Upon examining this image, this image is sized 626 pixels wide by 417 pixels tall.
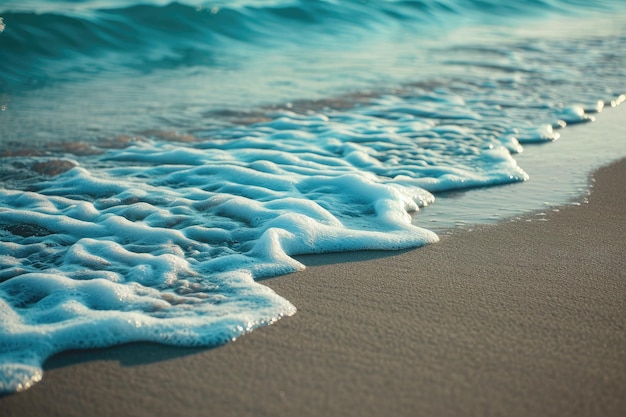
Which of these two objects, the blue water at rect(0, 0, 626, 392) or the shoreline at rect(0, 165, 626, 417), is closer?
the shoreline at rect(0, 165, 626, 417)

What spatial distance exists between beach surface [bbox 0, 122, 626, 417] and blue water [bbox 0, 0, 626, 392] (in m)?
0.13

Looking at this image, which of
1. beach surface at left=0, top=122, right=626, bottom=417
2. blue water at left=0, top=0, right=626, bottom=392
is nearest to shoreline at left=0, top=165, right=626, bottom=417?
beach surface at left=0, top=122, right=626, bottom=417

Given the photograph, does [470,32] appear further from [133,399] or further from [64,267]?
[133,399]

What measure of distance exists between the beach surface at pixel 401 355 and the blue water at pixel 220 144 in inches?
5.1

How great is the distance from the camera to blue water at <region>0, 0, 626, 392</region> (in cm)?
248

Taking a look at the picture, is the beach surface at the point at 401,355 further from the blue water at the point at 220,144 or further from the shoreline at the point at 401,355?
the blue water at the point at 220,144

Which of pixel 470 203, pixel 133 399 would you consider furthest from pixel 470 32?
pixel 133 399

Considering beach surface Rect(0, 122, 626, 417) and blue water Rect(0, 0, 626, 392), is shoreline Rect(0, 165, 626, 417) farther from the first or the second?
blue water Rect(0, 0, 626, 392)

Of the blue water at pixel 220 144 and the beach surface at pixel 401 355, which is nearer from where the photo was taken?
the beach surface at pixel 401 355

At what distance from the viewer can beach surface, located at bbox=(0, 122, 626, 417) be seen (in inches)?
73.4

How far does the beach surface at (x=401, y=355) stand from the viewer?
1.86 meters

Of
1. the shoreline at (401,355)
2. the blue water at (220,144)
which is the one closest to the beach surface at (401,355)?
the shoreline at (401,355)

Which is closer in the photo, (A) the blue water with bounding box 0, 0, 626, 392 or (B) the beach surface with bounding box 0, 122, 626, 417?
(B) the beach surface with bounding box 0, 122, 626, 417

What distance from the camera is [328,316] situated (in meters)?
2.33
